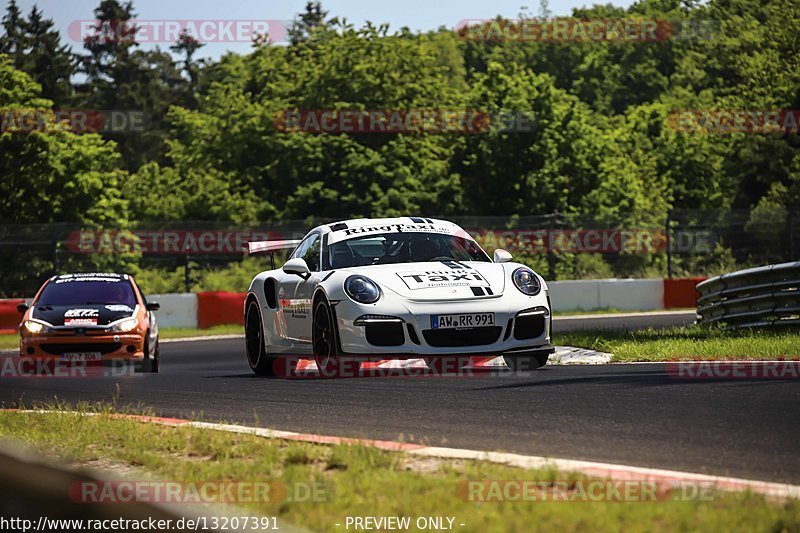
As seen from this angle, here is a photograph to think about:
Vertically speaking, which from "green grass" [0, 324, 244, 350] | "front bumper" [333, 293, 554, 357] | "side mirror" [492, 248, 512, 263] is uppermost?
"side mirror" [492, 248, 512, 263]

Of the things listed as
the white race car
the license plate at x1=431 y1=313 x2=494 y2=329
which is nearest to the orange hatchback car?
the white race car

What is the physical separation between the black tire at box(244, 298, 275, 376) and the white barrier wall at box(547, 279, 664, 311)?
17.0 meters

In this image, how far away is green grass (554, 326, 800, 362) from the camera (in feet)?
40.6

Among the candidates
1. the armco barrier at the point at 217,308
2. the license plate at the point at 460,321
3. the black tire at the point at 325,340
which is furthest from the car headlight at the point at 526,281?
the armco barrier at the point at 217,308

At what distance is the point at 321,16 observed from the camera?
111188 millimetres

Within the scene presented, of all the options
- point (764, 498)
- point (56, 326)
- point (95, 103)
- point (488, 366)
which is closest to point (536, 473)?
point (764, 498)

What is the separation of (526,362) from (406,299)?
173cm

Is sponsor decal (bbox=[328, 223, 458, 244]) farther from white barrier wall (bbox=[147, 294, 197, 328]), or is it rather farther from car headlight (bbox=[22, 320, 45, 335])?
white barrier wall (bbox=[147, 294, 197, 328])

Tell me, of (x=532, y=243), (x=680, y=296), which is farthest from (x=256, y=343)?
(x=680, y=296)

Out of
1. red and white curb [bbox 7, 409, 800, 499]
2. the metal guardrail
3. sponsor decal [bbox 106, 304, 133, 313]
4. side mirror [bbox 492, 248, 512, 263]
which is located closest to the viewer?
red and white curb [bbox 7, 409, 800, 499]

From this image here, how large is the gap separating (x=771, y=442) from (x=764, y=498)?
1733 millimetres

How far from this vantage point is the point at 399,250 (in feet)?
40.2

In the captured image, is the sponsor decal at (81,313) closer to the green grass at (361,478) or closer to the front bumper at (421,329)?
the front bumper at (421,329)

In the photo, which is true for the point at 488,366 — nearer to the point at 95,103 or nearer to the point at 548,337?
the point at 548,337
